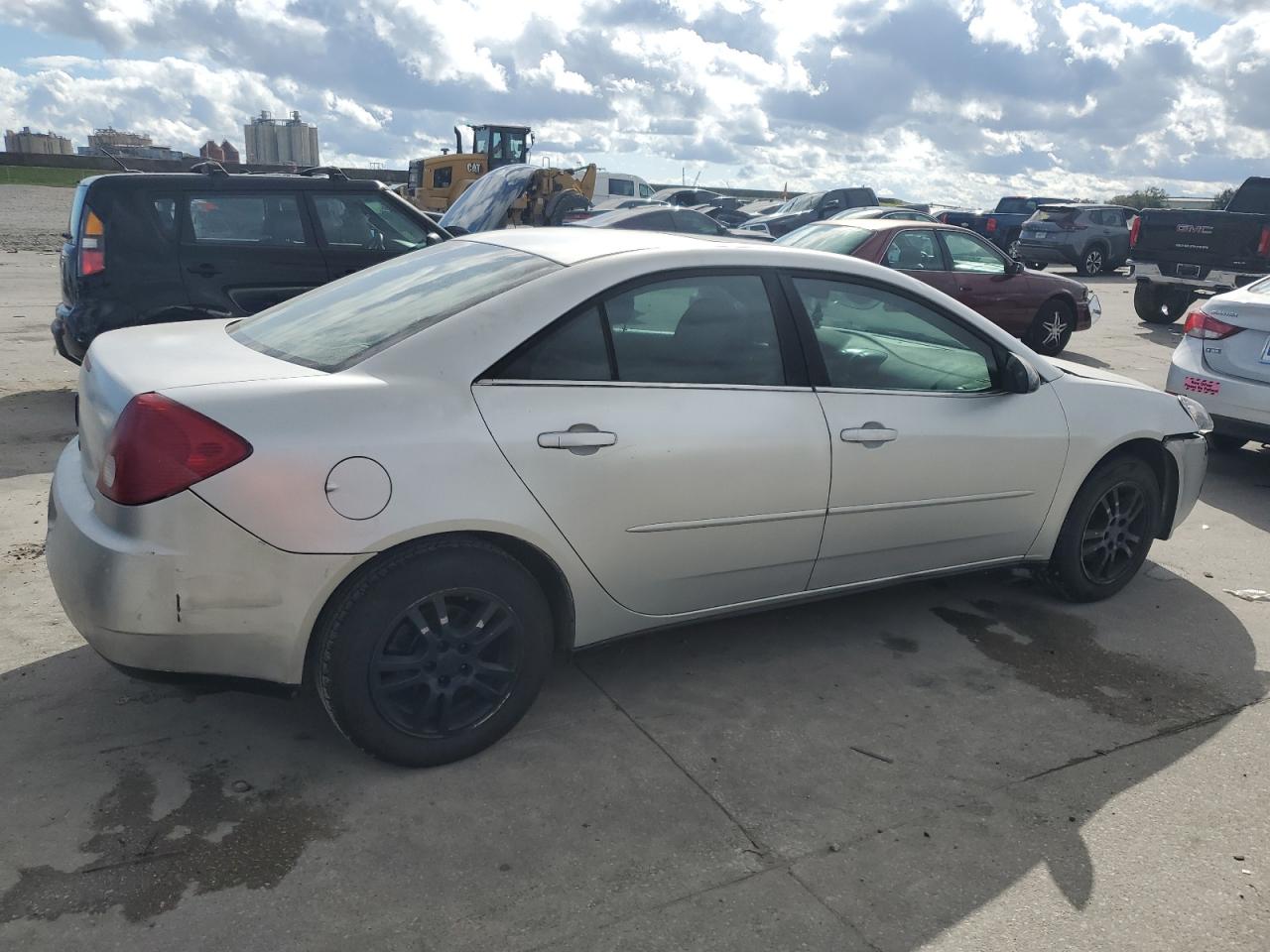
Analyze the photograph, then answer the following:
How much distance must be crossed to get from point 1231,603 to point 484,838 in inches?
151

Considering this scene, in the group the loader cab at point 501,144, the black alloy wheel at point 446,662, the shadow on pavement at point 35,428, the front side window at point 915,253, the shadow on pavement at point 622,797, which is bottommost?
the shadow on pavement at point 622,797

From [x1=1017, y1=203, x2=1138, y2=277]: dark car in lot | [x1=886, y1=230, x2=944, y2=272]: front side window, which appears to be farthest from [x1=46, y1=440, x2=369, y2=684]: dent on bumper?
[x1=1017, y1=203, x2=1138, y2=277]: dark car in lot

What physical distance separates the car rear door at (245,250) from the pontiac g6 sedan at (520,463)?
347 centimetres

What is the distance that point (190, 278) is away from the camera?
709cm

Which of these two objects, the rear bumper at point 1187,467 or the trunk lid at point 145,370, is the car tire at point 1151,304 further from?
the trunk lid at point 145,370

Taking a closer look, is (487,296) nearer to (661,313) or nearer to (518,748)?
(661,313)

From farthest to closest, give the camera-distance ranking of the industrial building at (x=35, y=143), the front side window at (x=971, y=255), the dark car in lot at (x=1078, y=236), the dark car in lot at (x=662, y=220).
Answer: the industrial building at (x=35, y=143) → the dark car in lot at (x=1078, y=236) → the dark car in lot at (x=662, y=220) → the front side window at (x=971, y=255)

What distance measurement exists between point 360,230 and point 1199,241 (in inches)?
423

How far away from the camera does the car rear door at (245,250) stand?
714 cm

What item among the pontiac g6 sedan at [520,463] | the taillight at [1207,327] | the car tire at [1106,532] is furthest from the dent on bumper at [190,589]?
the taillight at [1207,327]

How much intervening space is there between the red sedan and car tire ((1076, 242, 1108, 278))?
46.6 ft

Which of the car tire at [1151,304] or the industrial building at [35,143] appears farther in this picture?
the industrial building at [35,143]

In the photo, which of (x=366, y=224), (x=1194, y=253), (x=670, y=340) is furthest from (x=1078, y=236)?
(x=670, y=340)

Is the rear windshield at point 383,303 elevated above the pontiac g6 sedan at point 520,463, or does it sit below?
above
